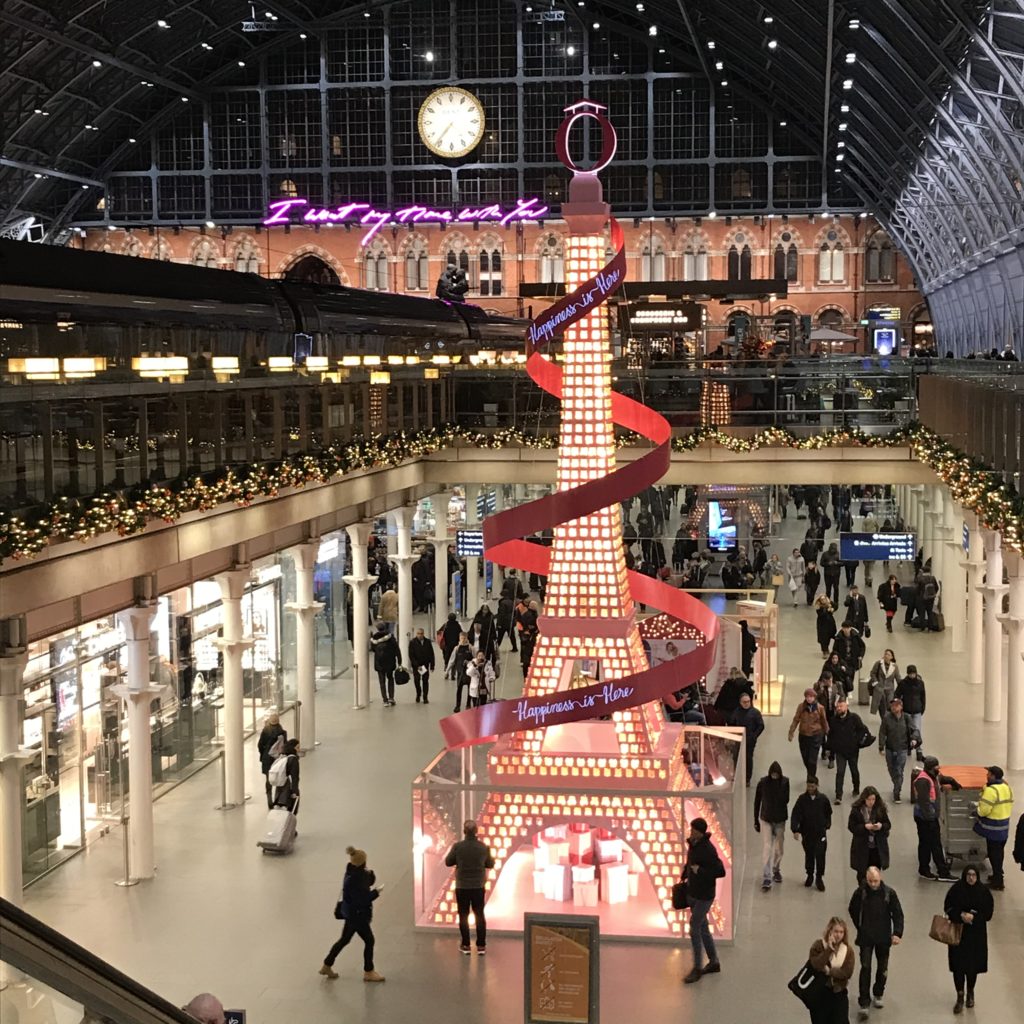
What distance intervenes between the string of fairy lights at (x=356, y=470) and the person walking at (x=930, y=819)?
2.72m

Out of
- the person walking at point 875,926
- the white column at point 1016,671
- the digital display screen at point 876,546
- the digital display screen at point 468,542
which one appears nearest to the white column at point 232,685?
the person walking at point 875,926

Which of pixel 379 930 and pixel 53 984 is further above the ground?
pixel 53 984

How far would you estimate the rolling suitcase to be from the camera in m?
16.3

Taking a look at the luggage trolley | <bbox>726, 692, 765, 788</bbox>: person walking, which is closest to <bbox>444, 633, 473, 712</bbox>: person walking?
<bbox>726, 692, 765, 788</bbox>: person walking

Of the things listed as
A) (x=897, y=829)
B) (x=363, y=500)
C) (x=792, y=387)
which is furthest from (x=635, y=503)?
(x=897, y=829)

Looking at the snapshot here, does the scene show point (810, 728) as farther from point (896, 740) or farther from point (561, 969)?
point (561, 969)

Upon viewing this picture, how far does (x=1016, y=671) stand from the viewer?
19.5 m

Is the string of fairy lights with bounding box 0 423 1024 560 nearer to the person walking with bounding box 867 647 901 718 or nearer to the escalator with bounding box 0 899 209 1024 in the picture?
the person walking with bounding box 867 647 901 718

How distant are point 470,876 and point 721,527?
62.1 ft

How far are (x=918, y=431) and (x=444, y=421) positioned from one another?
8.62 metres

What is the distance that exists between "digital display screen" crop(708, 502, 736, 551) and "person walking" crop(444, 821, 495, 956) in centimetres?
1832

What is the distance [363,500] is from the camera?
2328cm

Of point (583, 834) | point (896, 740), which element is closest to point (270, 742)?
point (583, 834)

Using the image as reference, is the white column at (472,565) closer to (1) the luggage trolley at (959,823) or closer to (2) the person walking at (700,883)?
(1) the luggage trolley at (959,823)
